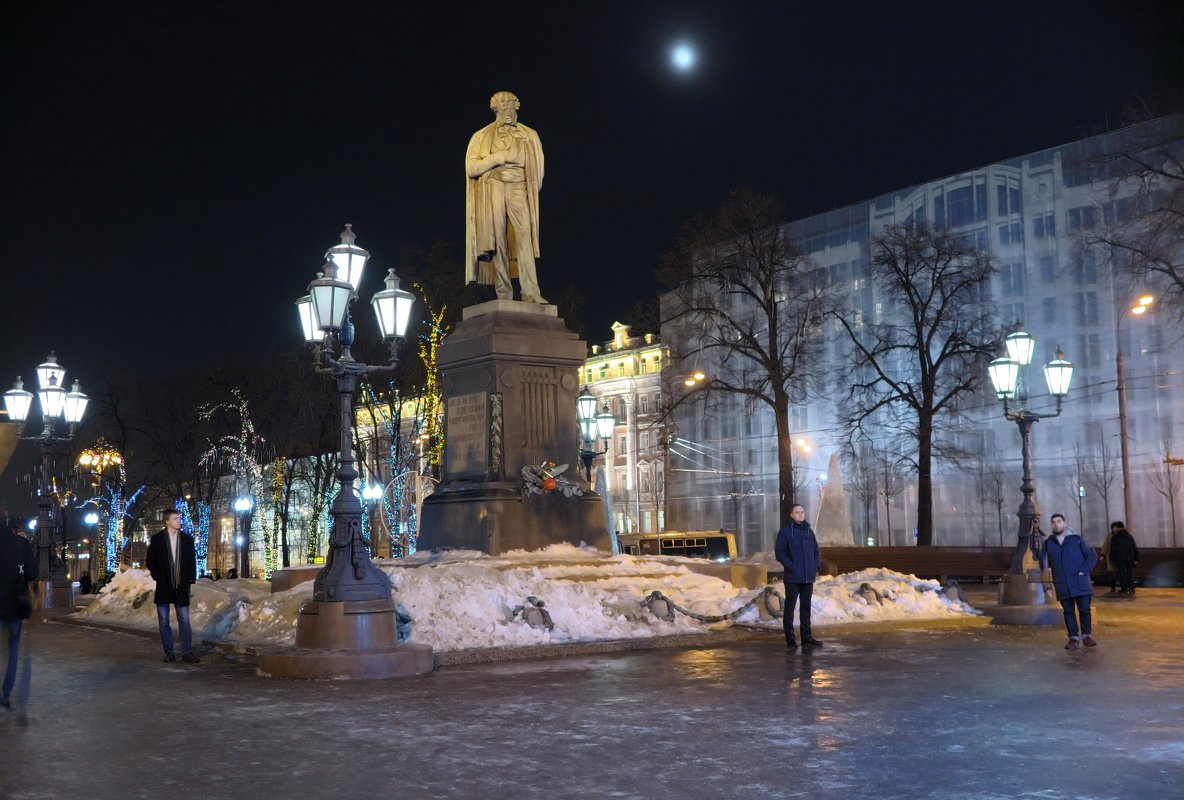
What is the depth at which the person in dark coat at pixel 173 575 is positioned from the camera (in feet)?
48.2

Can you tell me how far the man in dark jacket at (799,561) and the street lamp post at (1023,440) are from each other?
5254mm

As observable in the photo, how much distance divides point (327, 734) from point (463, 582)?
21.9 feet

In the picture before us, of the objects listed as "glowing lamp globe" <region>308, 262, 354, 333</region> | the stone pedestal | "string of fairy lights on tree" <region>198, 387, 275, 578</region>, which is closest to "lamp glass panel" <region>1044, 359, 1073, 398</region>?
the stone pedestal

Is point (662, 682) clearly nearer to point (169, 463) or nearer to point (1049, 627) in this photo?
point (1049, 627)

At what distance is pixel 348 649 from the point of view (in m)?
12.8

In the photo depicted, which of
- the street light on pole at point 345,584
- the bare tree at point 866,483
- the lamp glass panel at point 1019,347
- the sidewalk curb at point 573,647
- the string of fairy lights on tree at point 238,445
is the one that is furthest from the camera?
the bare tree at point 866,483

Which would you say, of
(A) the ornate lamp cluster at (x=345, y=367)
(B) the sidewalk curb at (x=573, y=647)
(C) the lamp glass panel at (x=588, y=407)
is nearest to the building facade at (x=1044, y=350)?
(C) the lamp glass panel at (x=588, y=407)

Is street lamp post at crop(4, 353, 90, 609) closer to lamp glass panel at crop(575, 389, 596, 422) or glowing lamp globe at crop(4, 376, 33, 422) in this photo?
glowing lamp globe at crop(4, 376, 33, 422)

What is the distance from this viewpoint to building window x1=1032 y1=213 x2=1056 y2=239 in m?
58.7

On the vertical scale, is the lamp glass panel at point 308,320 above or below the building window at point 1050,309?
below

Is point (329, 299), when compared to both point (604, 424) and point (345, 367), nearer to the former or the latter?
point (345, 367)

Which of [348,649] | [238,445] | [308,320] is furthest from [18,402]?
[238,445]

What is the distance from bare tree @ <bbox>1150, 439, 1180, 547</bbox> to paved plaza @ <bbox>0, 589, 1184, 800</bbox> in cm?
4053

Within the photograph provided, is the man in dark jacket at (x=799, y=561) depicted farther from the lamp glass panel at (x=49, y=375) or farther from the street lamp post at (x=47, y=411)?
the lamp glass panel at (x=49, y=375)
